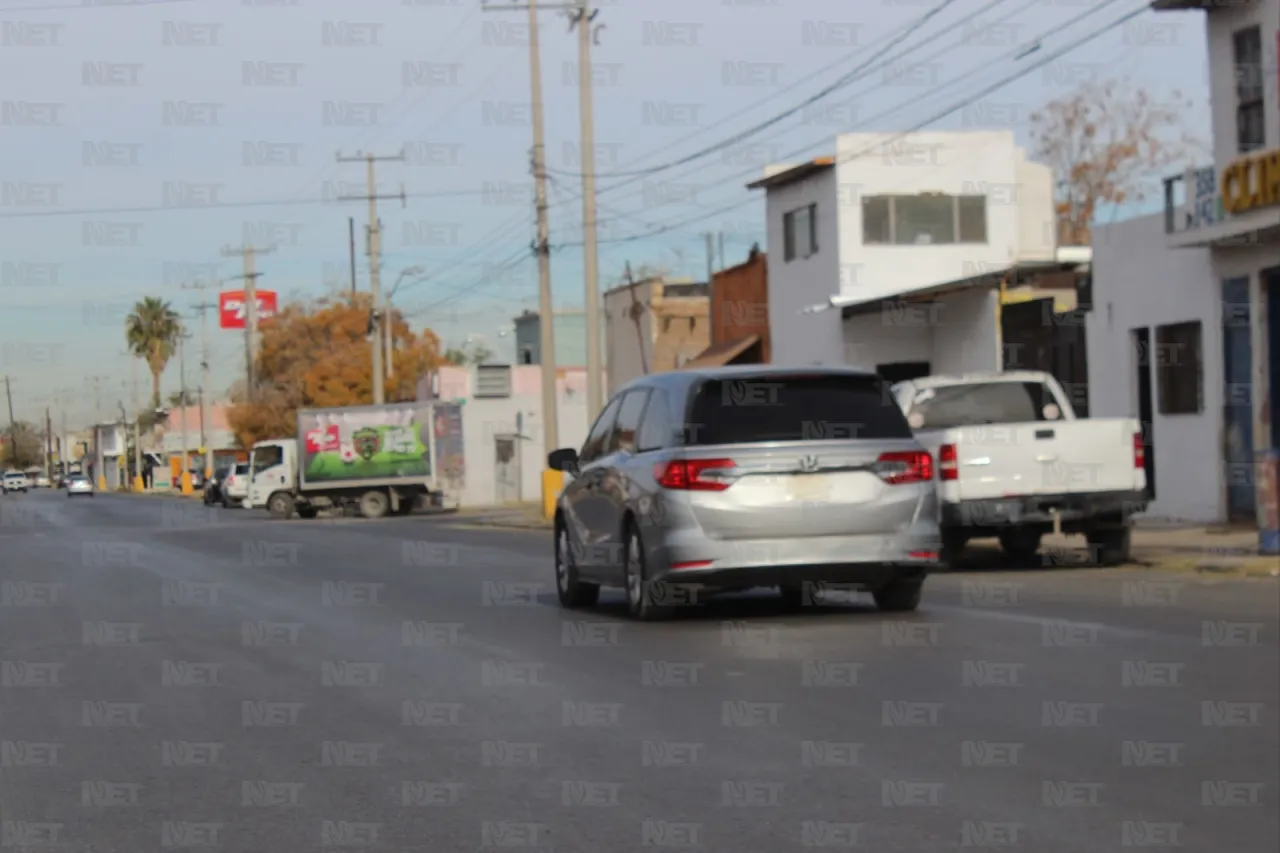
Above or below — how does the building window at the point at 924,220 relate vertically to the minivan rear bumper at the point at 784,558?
above

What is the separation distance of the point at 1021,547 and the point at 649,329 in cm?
Result: 4085

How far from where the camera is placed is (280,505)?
60.7 m

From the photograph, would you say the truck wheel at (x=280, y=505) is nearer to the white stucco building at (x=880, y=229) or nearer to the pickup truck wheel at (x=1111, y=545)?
the white stucco building at (x=880, y=229)

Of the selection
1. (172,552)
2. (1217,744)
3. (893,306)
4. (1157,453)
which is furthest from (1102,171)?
(1217,744)

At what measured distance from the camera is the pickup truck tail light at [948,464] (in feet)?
65.2

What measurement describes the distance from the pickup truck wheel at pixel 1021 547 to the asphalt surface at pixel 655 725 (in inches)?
189

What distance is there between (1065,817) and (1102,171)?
53.5 meters

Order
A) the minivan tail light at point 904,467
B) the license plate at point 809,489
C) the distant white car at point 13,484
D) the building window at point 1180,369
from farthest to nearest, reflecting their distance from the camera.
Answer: the distant white car at point 13,484, the building window at point 1180,369, the minivan tail light at point 904,467, the license plate at point 809,489

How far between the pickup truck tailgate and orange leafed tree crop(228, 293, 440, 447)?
69776 mm

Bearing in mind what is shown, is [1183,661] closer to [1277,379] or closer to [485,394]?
[1277,379]

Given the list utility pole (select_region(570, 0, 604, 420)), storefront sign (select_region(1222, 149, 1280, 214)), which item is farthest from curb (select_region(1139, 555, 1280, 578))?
utility pole (select_region(570, 0, 604, 420))

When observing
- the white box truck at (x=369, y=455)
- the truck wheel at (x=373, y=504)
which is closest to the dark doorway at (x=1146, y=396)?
the truck wheel at (x=373, y=504)

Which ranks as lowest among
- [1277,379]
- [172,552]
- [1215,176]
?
[172,552]

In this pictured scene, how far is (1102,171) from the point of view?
58812 mm
